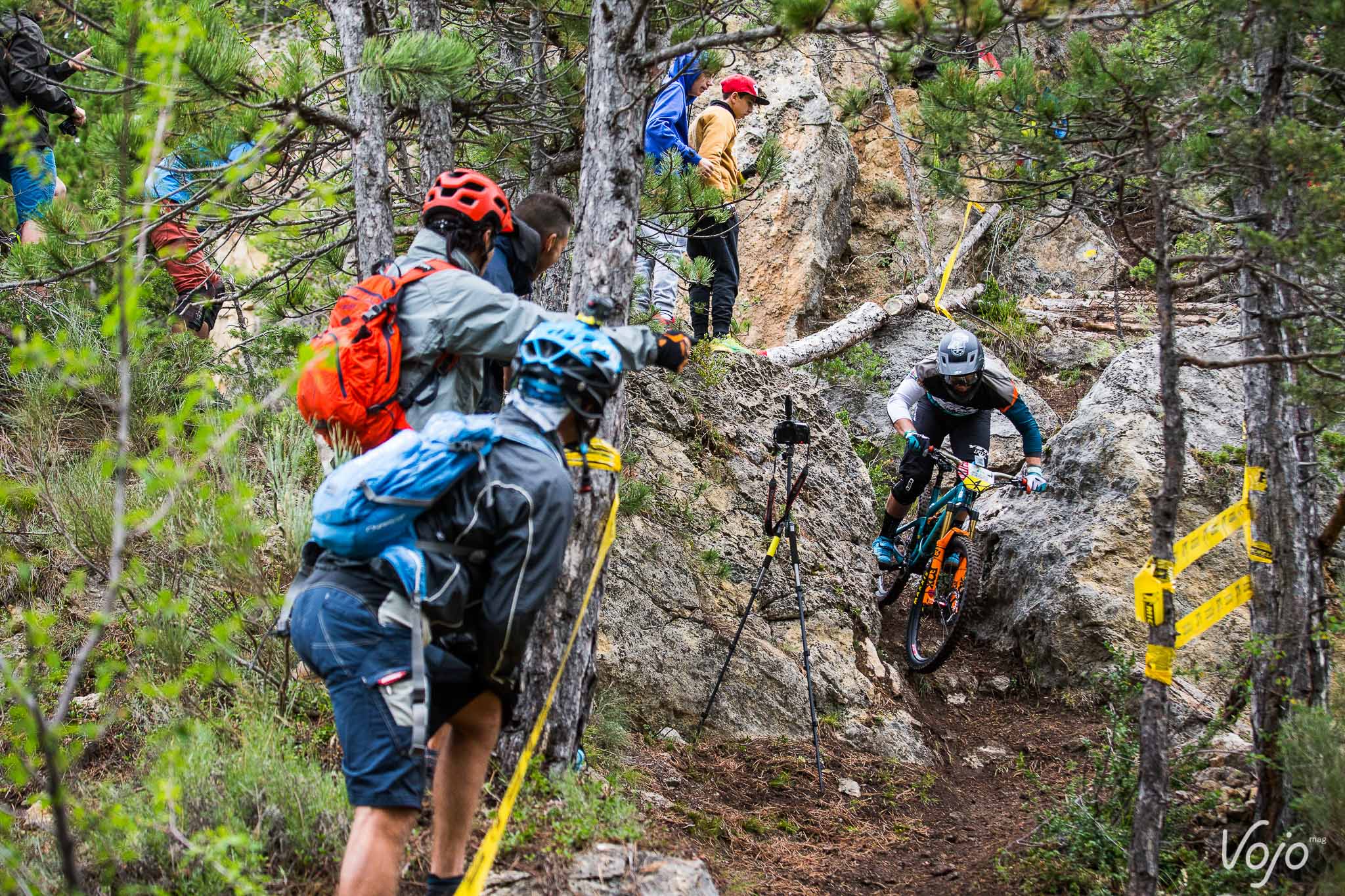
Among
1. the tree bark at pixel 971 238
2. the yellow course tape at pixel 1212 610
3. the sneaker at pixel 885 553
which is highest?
the tree bark at pixel 971 238

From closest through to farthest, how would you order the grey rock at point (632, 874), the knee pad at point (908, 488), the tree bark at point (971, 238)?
the grey rock at point (632, 874) → the knee pad at point (908, 488) → the tree bark at point (971, 238)

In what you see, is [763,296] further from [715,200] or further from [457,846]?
[457,846]

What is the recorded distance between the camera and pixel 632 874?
405 cm

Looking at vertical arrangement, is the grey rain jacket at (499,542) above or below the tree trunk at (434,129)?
below

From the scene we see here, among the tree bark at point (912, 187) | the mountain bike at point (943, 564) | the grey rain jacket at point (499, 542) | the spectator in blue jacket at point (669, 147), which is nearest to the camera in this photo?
the grey rain jacket at point (499, 542)

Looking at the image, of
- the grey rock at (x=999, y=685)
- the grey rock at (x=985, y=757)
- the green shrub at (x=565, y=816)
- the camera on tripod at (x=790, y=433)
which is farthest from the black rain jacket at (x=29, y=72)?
the grey rock at (x=999, y=685)

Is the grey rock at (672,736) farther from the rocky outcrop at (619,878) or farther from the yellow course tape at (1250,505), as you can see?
the yellow course tape at (1250,505)

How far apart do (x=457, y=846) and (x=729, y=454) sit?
14.9 feet

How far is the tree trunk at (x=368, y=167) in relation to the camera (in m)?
5.56

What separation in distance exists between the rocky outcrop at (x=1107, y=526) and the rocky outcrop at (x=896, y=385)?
1.39 meters

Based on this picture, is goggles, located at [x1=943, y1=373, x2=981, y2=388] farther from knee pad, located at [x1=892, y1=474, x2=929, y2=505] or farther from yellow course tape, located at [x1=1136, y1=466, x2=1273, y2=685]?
yellow course tape, located at [x1=1136, y1=466, x2=1273, y2=685]

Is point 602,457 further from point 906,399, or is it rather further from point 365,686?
point 906,399

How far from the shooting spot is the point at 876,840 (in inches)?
221

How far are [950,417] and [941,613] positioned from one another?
171 cm
